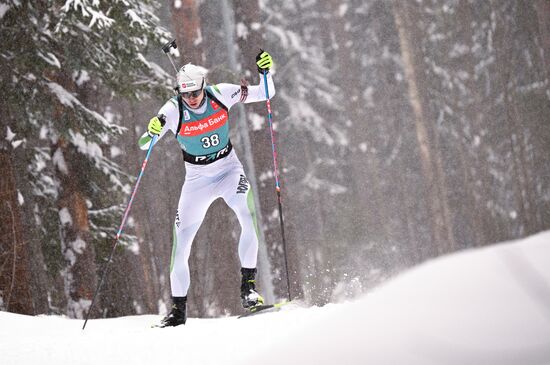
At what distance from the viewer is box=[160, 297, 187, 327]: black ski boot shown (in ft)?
24.4

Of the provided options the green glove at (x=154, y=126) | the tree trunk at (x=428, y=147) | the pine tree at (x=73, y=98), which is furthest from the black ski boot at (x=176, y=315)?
the tree trunk at (x=428, y=147)

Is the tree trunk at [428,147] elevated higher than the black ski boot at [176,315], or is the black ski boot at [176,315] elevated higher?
the tree trunk at [428,147]

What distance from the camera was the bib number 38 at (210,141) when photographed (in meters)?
7.47

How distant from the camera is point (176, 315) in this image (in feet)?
24.7

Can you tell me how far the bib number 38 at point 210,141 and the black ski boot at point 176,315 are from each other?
1.60 metres

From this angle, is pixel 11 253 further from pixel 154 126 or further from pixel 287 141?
pixel 287 141

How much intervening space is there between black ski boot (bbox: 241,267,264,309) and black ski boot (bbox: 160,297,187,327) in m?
0.62

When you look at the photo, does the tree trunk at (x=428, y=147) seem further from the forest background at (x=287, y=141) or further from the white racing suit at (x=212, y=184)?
the white racing suit at (x=212, y=184)

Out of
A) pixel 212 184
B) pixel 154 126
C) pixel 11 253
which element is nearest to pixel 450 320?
pixel 154 126

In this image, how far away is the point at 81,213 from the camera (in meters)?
11.8

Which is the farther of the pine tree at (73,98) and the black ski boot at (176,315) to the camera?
the pine tree at (73,98)

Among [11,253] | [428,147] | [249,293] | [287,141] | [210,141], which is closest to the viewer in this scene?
[210,141]

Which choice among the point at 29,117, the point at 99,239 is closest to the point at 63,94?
the point at 29,117

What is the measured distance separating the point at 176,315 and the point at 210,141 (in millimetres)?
1781
